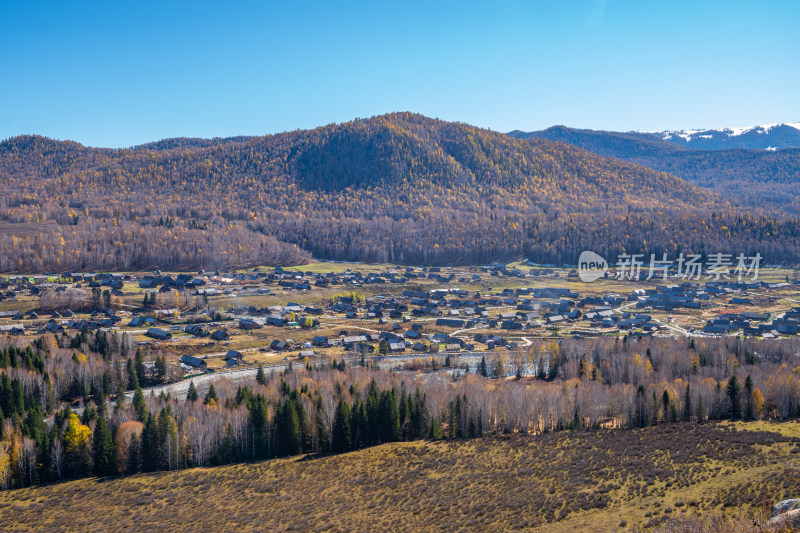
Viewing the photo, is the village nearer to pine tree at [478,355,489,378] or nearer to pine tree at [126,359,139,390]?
pine tree at [126,359,139,390]

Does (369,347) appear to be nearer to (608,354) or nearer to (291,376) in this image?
(291,376)

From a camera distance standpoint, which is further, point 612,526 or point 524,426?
point 524,426

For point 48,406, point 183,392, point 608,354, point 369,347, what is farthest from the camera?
point 369,347

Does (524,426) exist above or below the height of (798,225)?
below

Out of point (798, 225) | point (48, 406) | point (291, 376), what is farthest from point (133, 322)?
point (798, 225)

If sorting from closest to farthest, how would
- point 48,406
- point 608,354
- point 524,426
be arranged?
point 524,426
point 48,406
point 608,354

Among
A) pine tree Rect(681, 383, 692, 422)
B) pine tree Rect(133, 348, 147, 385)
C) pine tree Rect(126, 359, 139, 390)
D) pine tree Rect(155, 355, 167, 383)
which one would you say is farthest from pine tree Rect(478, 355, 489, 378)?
pine tree Rect(133, 348, 147, 385)

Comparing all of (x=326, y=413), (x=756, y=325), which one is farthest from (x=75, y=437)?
(x=756, y=325)

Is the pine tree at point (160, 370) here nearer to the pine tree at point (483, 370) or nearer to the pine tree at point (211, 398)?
the pine tree at point (211, 398)
